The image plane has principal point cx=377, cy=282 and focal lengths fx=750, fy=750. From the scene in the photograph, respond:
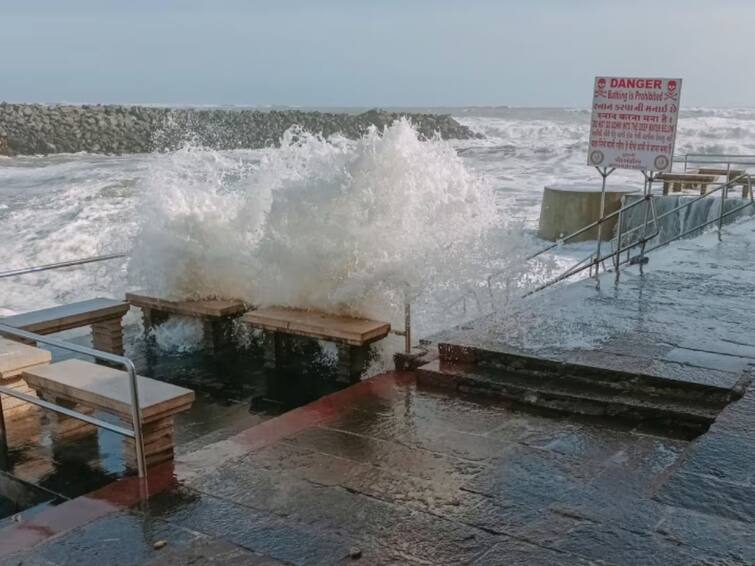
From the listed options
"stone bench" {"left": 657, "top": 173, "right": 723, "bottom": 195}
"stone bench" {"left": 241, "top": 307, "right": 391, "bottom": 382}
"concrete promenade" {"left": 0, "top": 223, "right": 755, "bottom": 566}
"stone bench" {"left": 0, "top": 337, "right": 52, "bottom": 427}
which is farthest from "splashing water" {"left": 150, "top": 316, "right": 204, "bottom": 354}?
"stone bench" {"left": 657, "top": 173, "right": 723, "bottom": 195}

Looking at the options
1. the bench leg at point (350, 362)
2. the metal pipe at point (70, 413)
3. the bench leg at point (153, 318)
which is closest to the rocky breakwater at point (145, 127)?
the bench leg at point (153, 318)

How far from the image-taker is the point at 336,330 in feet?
21.4

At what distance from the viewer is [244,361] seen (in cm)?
757

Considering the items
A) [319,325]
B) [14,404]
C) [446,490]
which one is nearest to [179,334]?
[319,325]

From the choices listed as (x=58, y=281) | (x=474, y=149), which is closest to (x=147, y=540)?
(x=58, y=281)

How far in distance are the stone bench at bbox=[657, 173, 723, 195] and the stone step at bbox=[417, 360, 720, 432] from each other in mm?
12782

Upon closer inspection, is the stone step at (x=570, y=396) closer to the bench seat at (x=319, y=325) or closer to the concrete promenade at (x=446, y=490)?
the concrete promenade at (x=446, y=490)

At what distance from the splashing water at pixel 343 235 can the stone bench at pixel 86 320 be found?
0.68m

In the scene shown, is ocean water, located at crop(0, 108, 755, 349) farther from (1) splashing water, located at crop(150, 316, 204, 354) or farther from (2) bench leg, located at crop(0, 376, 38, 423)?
(2) bench leg, located at crop(0, 376, 38, 423)

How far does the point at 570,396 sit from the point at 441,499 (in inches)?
66.0

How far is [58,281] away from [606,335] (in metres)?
10.1

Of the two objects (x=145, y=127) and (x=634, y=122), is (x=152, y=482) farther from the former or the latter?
(x=145, y=127)

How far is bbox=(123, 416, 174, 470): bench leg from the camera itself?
4.45 meters

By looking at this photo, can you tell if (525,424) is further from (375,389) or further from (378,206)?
(378,206)
